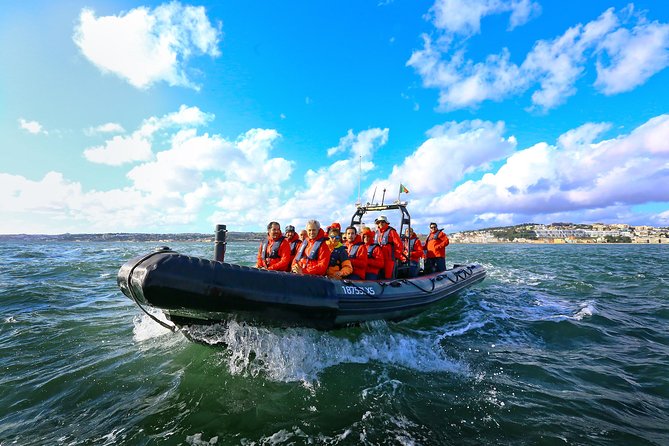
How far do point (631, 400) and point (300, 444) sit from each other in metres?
A: 3.97

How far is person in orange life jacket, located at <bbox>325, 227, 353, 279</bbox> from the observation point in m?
6.12

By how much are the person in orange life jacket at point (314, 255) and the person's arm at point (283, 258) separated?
34 cm

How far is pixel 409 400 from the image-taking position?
3.89m

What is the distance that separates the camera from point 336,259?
6.20 m

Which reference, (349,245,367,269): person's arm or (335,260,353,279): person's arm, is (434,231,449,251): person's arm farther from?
(335,260,353,279): person's arm

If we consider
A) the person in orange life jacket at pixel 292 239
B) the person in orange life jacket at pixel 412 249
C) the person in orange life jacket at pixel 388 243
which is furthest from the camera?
the person in orange life jacket at pixel 412 249

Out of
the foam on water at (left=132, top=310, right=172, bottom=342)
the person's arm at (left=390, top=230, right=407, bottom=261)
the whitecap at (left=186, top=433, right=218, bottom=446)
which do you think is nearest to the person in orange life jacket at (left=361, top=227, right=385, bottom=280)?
the person's arm at (left=390, top=230, right=407, bottom=261)

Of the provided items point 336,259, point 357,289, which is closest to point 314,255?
point 336,259

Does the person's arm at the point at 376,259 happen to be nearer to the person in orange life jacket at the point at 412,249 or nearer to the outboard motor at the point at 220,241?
the person in orange life jacket at the point at 412,249

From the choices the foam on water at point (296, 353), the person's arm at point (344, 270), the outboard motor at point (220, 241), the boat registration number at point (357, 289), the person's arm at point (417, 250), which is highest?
the outboard motor at point (220, 241)

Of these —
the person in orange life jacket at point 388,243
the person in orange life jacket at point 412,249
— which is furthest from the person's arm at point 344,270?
the person in orange life jacket at point 412,249

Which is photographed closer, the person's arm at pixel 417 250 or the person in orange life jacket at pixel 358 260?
the person in orange life jacket at pixel 358 260

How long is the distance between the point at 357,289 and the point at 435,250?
5557mm

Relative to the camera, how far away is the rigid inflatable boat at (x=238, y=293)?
12.2ft
